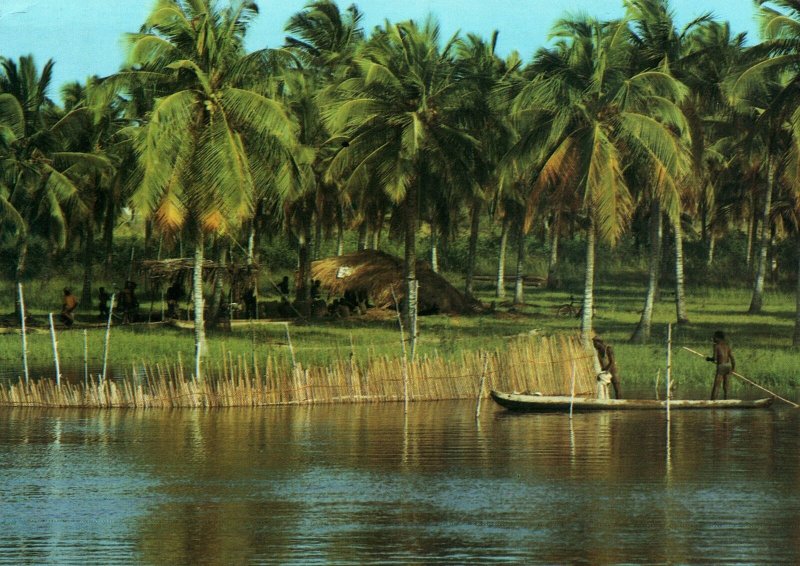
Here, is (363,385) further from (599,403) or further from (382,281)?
(382,281)

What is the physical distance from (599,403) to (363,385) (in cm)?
442

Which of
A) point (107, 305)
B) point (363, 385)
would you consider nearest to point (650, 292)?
point (363, 385)

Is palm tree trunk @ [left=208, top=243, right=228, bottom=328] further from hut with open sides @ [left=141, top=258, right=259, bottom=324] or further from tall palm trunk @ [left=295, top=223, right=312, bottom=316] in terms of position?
tall palm trunk @ [left=295, top=223, right=312, bottom=316]

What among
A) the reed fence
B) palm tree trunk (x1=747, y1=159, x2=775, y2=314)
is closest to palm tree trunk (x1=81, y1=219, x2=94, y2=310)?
the reed fence

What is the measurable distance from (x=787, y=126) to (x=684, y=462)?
22108mm

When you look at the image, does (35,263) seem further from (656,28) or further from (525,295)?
(656,28)

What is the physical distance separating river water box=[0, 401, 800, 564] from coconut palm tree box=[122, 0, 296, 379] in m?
5.56

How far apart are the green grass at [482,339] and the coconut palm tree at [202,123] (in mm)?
3197

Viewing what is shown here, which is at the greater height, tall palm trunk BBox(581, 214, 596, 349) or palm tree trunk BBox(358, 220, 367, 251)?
palm tree trunk BBox(358, 220, 367, 251)

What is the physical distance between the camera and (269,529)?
44.2 ft

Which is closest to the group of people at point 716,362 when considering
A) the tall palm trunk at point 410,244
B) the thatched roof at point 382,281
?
the tall palm trunk at point 410,244

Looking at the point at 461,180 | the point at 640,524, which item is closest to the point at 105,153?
the point at 461,180

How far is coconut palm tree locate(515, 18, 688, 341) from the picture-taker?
28594 millimetres

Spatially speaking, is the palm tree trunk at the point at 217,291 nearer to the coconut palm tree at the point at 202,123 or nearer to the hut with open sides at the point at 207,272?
the hut with open sides at the point at 207,272
